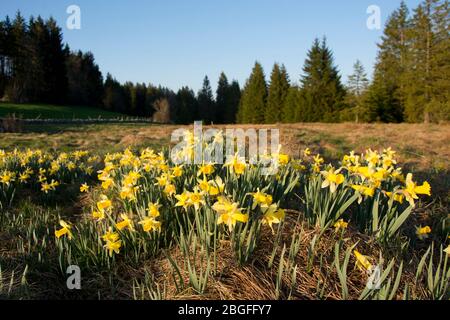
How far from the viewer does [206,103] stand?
62.0m

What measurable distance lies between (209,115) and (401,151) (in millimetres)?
55029

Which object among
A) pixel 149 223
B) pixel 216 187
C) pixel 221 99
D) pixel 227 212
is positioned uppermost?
pixel 221 99

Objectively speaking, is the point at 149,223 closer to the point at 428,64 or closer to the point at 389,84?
the point at 428,64

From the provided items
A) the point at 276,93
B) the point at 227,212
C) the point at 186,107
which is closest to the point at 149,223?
the point at 227,212

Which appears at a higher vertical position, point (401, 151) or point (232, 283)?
point (401, 151)

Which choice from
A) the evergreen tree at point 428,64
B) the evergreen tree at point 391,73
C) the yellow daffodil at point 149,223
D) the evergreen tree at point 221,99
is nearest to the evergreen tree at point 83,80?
the evergreen tree at point 221,99

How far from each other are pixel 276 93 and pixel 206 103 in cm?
2395

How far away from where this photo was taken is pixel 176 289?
1.75 meters

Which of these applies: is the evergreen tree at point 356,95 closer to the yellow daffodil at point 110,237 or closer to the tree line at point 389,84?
the tree line at point 389,84

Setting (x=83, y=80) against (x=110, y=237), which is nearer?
(x=110, y=237)

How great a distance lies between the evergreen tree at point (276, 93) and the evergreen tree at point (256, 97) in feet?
7.67

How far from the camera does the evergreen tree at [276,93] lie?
40469 millimetres
